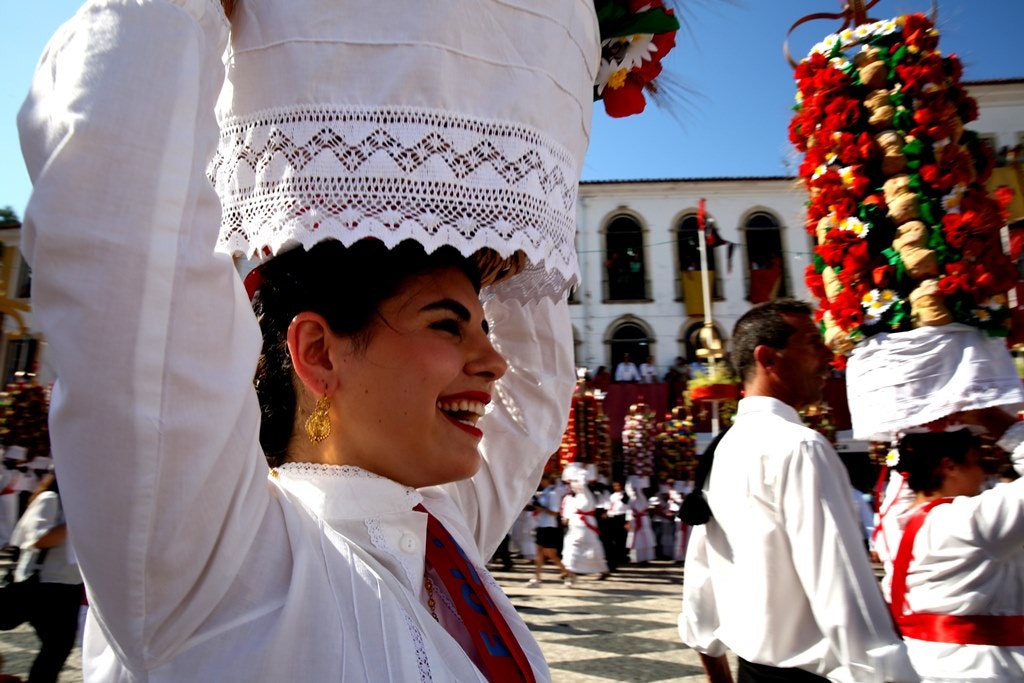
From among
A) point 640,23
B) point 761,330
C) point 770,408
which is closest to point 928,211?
point 761,330

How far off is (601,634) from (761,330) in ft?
14.8

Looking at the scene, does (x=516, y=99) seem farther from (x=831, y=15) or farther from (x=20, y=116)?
(x=831, y=15)

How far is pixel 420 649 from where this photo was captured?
999 mm

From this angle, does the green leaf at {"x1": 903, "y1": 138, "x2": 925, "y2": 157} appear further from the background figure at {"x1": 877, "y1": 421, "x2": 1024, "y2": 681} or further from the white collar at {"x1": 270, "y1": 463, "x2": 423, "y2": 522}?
the white collar at {"x1": 270, "y1": 463, "x2": 423, "y2": 522}

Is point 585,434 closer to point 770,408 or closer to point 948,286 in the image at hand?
point 770,408

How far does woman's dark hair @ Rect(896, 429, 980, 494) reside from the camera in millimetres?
2797

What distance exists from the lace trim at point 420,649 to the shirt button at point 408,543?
167mm

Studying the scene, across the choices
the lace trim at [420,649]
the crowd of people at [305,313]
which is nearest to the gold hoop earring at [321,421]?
the crowd of people at [305,313]

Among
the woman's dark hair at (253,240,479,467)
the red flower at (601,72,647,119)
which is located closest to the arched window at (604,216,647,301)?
the red flower at (601,72,647,119)

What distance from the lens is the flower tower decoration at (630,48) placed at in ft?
4.53

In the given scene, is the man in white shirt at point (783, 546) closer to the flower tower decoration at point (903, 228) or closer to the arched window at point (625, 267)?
the flower tower decoration at point (903, 228)

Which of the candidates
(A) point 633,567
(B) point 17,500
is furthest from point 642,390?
(B) point 17,500

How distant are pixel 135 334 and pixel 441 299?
587mm

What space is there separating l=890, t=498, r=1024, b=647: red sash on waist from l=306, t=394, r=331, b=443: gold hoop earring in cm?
248
